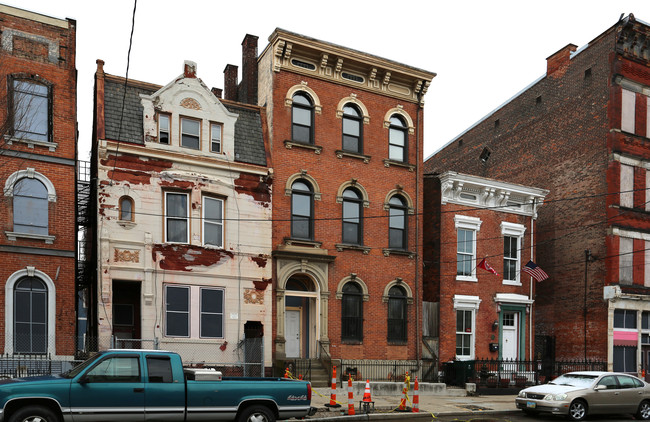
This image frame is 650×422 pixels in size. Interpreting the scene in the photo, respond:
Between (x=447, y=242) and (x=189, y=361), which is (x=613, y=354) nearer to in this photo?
(x=447, y=242)

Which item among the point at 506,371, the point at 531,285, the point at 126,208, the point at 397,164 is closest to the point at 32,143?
the point at 126,208

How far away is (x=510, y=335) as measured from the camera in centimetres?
2877

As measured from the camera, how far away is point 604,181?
29.9m

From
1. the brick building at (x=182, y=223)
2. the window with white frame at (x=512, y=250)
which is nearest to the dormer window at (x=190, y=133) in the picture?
the brick building at (x=182, y=223)

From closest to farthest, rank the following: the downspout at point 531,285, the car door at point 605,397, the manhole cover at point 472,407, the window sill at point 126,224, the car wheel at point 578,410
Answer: the car wheel at point 578,410 → the car door at point 605,397 → the manhole cover at point 472,407 → the window sill at point 126,224 → the downspout at point 531,285

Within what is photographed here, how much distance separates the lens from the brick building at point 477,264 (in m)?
26.8

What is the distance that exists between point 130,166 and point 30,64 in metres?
4.30

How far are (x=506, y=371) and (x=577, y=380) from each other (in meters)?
7.60

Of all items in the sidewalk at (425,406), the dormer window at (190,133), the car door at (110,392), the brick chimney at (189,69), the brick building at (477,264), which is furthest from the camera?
the brick building at (477,264)

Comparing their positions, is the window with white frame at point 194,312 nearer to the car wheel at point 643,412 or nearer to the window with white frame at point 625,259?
the car wheel at point 643,412

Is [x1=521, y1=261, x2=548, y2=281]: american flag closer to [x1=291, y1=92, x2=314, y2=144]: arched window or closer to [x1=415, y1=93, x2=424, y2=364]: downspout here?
[x1=415, y1=93, x2=424, y2=364]: downspout

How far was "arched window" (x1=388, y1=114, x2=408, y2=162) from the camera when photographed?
26703 millimetres

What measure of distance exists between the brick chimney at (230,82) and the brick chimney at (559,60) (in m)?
17.0

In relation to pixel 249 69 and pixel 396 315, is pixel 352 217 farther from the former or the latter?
pixel 249 69
